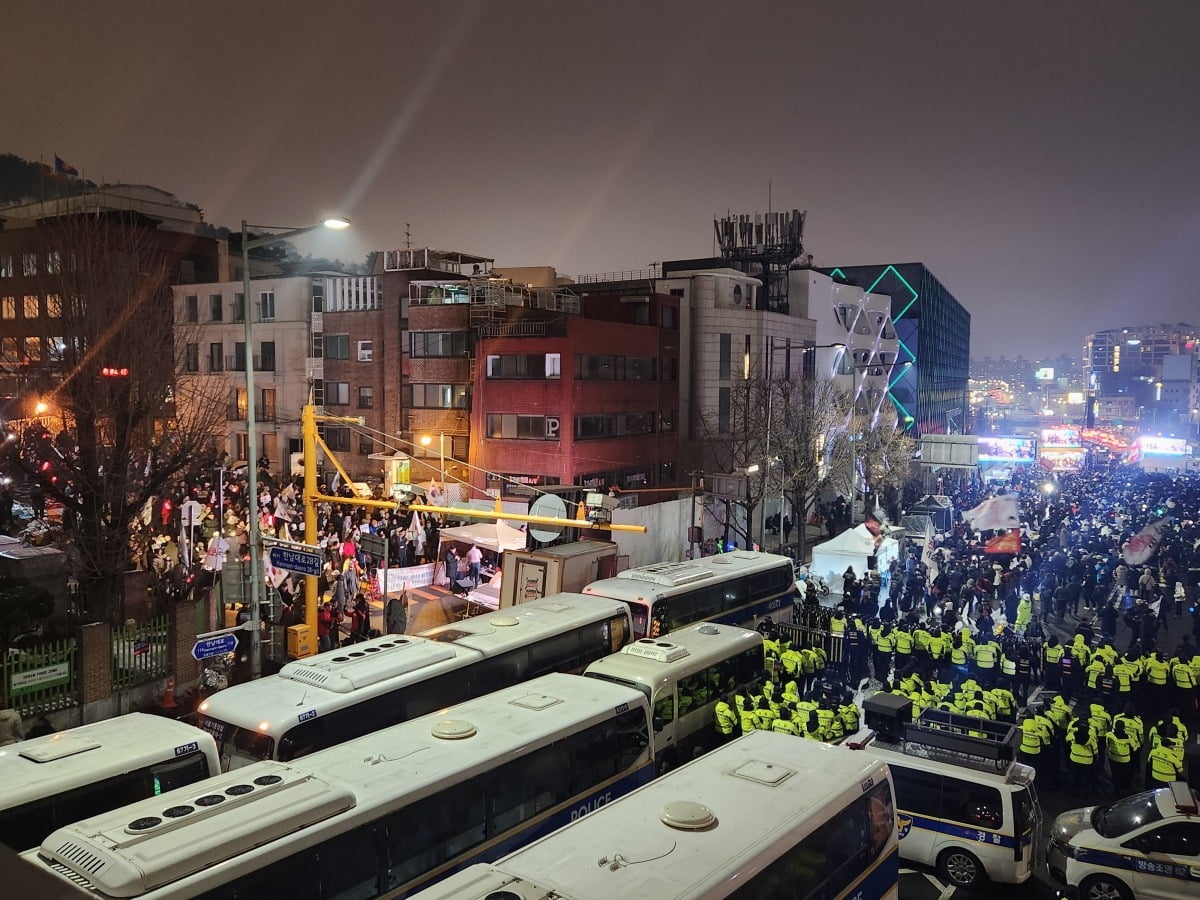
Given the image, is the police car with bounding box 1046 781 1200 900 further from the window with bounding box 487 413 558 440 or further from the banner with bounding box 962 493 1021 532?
the window with bounding box 487 413 558 440

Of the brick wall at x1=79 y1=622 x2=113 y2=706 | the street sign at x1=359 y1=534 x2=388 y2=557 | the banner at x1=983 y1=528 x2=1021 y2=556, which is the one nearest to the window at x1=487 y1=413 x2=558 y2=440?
the banner at x1=983 y1=528 x2=1021 y2=556

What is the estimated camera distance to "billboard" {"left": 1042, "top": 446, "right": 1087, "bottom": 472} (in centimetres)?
7650

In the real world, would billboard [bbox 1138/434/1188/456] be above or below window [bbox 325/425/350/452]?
below

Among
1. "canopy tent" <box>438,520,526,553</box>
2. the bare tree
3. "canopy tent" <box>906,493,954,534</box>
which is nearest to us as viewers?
the bare tree

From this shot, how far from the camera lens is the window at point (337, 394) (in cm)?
4667

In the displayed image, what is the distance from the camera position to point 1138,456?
266ft

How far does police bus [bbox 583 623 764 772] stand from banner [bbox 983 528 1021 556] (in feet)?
49.5

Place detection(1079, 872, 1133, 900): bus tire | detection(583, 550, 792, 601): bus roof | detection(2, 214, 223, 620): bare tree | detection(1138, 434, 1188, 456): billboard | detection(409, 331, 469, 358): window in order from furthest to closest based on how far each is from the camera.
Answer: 1. detection(1138, 434, 1188, 456): billboard
2. detection(409, 331, 469, 358): window
3. detection(583, 550, 792, 601): bus roof
4. detection(2, 214, 223, 620): bare tree
5. detection(1079, 872, 1133, 900): bus tire

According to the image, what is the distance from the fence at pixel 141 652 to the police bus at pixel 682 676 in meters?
8.91

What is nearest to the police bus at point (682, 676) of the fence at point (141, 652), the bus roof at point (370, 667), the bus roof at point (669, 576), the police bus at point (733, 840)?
the bus roof at point (370, 667)

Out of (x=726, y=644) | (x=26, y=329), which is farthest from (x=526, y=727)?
(x=26, y=329)

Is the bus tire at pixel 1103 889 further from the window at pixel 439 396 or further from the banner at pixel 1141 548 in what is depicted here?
the window at pixel 439 396

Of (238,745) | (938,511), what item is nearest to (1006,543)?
(938,511)

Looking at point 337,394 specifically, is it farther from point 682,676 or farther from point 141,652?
point 682,676
